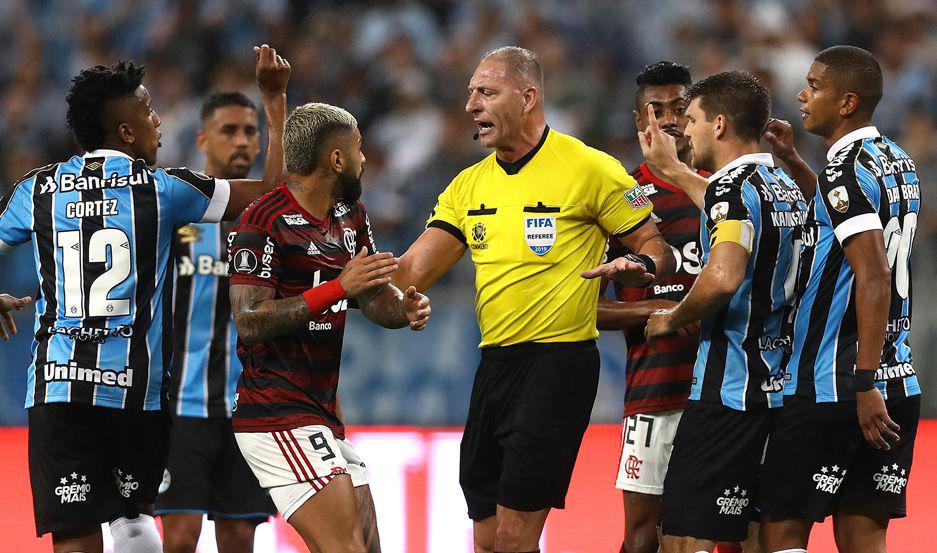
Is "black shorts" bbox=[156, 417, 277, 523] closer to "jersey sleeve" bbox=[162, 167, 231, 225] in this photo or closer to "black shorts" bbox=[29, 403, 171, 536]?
"black shorts" bbox=[29, 403, 171, 536]

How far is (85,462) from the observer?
4836 mm

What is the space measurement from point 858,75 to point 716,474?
166 cm

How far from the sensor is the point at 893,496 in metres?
4.88

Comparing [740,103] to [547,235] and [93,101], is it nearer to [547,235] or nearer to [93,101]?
[547,235]

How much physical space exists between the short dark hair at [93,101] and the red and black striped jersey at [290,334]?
839mm

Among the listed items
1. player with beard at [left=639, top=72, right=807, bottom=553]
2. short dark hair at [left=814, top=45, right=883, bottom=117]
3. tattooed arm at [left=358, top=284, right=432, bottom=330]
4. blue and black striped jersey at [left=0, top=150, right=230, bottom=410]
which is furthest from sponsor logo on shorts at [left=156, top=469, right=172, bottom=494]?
short dark hair at [left=814, top=45, right=883, bottom=117]

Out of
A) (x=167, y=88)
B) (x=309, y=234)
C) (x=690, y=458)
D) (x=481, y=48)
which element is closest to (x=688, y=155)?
(x=690, y=458)

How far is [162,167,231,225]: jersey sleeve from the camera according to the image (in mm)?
4996

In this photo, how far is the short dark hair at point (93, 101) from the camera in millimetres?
5004

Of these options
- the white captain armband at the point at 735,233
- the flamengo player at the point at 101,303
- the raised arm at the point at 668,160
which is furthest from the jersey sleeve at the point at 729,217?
the flamengo player at the point at 101,303

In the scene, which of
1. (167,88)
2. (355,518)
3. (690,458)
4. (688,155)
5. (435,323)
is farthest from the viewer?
(167,88)

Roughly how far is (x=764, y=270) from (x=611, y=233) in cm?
62

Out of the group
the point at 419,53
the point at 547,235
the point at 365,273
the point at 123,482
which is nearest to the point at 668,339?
the point at 547,235

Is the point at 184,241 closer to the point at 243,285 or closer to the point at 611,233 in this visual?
the point at 243,285
